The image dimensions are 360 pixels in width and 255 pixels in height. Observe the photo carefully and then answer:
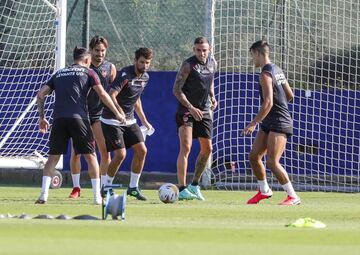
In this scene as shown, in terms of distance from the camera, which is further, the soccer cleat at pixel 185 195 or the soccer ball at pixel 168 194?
the soccer cleat at pixel 185 195

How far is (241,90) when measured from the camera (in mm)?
19578

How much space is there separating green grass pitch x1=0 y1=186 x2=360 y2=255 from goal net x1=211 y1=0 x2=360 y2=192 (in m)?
5.09

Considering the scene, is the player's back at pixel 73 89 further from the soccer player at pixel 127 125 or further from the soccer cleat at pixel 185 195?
the soccer cleat at pixel 185 195

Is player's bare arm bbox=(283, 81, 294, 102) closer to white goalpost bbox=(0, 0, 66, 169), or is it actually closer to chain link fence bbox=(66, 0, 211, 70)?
white goalpost bbox=(0, 0, 66, 169)

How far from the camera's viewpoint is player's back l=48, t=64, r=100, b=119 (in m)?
13.6

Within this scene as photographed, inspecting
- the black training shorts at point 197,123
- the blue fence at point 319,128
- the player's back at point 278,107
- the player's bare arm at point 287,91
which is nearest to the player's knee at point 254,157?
the player's back at point 278,107

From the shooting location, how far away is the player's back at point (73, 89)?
44.8ft

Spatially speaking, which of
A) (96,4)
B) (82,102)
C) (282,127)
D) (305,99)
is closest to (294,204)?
(282,127)

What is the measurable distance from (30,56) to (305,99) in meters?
5.34

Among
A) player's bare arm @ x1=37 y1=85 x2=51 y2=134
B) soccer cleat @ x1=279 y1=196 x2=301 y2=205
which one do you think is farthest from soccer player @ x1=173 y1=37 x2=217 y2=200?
player's bare arm @ x1=37 y1=85 x2=51 y2=134

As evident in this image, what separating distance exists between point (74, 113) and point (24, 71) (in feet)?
22.3

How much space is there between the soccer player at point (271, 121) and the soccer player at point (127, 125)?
1691mm

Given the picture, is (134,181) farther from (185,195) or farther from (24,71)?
(24,71)

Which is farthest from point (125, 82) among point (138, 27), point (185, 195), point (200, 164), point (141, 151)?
point (138, 27)
